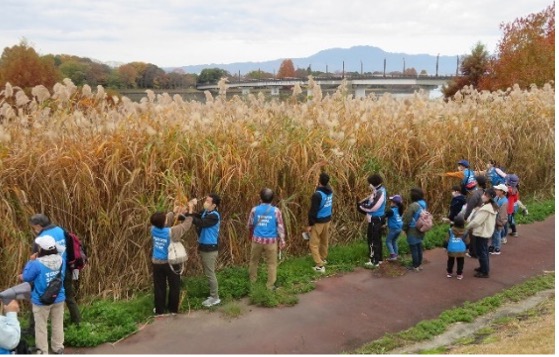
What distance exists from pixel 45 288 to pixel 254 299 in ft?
8.12

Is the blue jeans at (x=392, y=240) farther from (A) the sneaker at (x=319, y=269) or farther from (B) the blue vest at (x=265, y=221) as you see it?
(B) the blue vest at (x=265, y=221)

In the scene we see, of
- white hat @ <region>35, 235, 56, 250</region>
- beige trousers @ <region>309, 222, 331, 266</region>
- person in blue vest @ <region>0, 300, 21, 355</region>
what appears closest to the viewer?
person in blue vest @ <region>0, 300, 21, 355</region>

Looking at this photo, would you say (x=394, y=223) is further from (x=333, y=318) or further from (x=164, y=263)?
(x=164, y=263)

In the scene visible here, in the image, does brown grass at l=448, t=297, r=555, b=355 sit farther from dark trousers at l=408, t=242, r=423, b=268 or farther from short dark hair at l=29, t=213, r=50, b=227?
short dark hair at l=29, t=213, r=50, b=227

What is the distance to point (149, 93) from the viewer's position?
26.7 feet

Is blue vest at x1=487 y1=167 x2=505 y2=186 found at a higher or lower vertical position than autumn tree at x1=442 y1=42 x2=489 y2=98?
lower

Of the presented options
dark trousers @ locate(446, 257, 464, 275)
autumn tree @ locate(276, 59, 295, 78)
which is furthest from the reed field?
autumn tree @ locate(276, 59, 295, 78)

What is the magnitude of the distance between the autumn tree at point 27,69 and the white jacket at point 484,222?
27.5m

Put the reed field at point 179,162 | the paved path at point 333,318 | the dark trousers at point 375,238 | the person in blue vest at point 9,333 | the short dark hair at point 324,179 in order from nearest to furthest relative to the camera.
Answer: the person in blue vest at point 9,333
the paved path at point 333,318
the reed field at point 179,162
the short dark hair at point 324,179
the dark trousers at point 375,238

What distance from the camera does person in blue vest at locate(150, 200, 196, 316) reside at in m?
6.29

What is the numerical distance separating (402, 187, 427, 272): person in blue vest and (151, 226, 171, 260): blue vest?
3639 mm

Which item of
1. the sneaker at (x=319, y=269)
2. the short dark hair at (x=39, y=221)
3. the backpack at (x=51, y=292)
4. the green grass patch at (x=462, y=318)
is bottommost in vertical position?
the green grass patch at (x=462, y=318)

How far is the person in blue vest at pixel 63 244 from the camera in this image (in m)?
5.52

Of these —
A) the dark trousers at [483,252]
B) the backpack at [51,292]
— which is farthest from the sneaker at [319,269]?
the backpack at [51,292]
